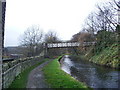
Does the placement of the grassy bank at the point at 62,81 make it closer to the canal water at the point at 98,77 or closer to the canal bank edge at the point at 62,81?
the canal bank edge at the point at 62,81

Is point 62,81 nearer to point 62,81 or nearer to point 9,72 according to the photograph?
point 62,81

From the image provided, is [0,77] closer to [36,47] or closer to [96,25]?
[36,47]

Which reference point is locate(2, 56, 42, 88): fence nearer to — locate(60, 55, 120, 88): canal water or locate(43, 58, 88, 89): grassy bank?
locate(43, 58, 88, 89): grassy bank

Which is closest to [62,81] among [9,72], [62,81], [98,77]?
[62,81]

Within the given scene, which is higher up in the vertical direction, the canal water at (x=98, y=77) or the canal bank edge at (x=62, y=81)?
the canal bank edge at (x=62, y=81)

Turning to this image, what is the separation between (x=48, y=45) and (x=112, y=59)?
911 inches

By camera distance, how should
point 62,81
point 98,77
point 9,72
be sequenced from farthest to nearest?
point 98,77 → point 62,81 → point 9,72

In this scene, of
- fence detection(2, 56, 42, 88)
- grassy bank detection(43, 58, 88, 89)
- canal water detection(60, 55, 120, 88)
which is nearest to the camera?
fence detection(2, 56, 42, 88)

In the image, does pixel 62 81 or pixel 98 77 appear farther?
pixel 98 77

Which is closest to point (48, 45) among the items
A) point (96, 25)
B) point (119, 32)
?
point (96, 25)

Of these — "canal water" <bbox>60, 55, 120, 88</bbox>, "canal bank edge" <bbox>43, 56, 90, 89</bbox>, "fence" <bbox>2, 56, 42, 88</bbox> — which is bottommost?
"canal water" <bbox>60, 55, 120, 88</bbox>

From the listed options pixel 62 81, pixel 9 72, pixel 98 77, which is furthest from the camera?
pixel 98 77

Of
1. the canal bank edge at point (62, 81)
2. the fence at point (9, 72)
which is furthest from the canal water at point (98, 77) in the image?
the fence at point (9, 72)

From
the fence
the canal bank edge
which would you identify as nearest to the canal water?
the canal bank edge
